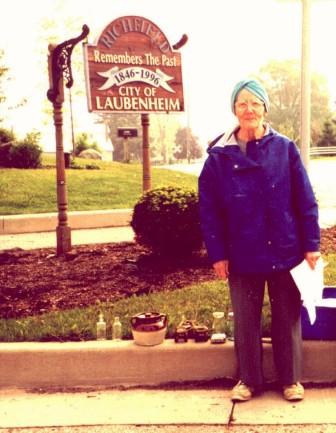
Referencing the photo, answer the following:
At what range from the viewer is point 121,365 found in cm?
421

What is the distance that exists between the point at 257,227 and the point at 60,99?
15.3 feet

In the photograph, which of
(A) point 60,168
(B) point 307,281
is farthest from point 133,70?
(B) point 307,281

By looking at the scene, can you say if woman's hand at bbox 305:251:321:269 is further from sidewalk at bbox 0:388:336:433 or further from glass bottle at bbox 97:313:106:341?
glass bottle at bbox 97:313:106:341

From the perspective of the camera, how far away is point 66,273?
6766mm

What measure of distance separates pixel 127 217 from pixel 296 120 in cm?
7213

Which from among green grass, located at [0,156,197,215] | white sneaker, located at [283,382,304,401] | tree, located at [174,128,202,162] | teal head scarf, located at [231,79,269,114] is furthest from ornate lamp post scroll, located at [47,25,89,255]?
tree, located at [174,128,202,162]

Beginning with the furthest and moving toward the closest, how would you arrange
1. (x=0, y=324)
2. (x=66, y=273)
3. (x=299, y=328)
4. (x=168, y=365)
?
1. (x=66, y=273)
2. (x=0, y=324)
3. (x=168, y=365)
4. (x=299, y=328)

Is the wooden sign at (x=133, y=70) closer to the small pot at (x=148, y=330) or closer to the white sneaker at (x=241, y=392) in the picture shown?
the small pot at (x=148, y=330)

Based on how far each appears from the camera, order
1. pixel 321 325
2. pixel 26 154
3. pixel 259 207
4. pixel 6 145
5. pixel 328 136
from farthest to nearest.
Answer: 1. pixel 328 136
2. pixel 6 145
3. pixel 26 154
4. pixel 321 325
5. pixel 259 207

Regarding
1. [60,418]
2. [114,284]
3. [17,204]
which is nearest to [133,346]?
[60,418]

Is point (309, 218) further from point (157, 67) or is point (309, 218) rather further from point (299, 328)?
point (157, 67)

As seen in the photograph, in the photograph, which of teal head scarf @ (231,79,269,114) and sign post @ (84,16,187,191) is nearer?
→ teal head scarf @ (231,79,269,114)

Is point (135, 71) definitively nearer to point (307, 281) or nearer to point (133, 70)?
point (133, 70)

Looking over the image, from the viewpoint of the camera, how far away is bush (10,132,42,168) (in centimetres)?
1758
